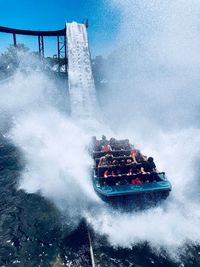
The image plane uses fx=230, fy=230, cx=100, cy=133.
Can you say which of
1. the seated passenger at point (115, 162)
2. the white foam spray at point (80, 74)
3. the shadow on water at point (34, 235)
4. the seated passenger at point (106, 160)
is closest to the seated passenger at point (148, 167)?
the seated passenger at point (115, 162)

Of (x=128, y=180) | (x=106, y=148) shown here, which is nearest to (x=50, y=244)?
(x=128, y=180)

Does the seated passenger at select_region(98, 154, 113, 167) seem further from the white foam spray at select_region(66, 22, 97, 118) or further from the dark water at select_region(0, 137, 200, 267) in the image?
the white foam spray at select_region(66, 22, 97, 118)

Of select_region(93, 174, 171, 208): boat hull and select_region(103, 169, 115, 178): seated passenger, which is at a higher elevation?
select_region(103, 169, 115, 178): seated passenger

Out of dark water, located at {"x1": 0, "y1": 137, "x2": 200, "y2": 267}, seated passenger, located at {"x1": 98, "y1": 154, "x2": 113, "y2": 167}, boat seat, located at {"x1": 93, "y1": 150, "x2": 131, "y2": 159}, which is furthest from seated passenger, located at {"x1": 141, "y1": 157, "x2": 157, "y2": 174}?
dark water, located at {"x1": 0, "y1": 137, "x2": 200, "y2": 267}

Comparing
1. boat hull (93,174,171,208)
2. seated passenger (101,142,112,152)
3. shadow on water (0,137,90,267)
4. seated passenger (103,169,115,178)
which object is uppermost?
seated passenger (101,142,112,152)

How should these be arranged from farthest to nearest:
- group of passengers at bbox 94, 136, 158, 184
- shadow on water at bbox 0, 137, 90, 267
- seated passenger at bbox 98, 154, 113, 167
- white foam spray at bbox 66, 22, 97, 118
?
white foam spray at bbox 66, 22, 97, 118 < seated passenger at bbox 98, 154, 113, 167 < group of passengers at bbox 94, 136, 158, 184 < shadow on water at bbox 0, 137, 90, 267

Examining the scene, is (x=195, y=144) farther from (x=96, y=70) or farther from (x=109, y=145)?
(x=96, y=70)

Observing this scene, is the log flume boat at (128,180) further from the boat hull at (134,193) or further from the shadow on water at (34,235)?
the shadow on water at (34,235)
